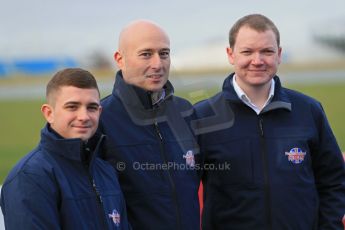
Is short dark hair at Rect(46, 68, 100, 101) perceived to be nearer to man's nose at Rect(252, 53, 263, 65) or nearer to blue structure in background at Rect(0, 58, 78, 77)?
man's nose at Rect(252, 53, 263, 65)

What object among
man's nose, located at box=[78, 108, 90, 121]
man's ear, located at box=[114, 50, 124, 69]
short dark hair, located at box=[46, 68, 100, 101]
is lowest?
man's nose, located at box=[78, 108, 90, 121]

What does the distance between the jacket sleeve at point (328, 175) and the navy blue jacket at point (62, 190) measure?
1.05 metres

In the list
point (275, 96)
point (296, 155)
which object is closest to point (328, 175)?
point (296, 155)

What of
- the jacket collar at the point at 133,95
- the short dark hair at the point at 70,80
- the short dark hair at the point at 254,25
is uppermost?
the short dark hair at the point at 254,25

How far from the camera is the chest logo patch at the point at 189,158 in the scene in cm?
297

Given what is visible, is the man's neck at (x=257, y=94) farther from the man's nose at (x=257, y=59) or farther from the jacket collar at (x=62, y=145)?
the jacket collar at (x=62, y=145)

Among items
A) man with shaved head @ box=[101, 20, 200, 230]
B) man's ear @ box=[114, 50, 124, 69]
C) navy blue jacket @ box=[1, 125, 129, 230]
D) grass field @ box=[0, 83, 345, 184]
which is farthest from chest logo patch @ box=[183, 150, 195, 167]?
grass field @ box=[0, 83, 345, 184]

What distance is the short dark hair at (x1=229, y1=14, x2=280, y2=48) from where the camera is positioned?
316 cm

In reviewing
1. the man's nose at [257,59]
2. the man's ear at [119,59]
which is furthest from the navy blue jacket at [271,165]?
the man's ear at [119,59]

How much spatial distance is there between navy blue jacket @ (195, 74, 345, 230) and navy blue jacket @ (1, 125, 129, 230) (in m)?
0.63

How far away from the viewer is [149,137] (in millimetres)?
2887

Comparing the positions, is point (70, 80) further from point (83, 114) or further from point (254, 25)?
point (254, 25)

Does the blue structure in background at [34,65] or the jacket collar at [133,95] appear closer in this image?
the jacket collar at [133,95]

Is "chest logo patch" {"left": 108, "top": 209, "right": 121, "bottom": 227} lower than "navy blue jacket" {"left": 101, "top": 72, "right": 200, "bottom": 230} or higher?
lower
